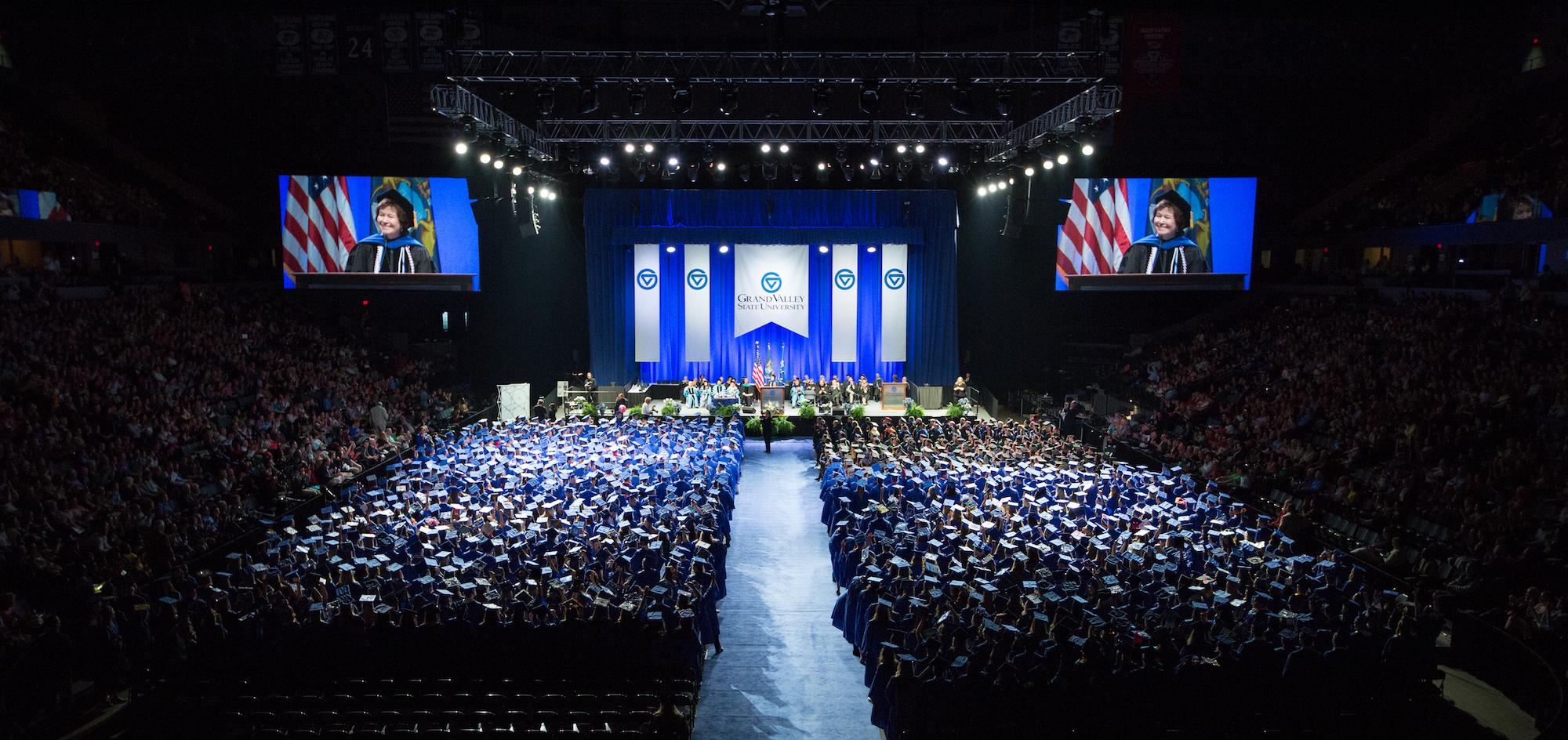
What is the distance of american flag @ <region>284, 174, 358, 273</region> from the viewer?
26547 mm

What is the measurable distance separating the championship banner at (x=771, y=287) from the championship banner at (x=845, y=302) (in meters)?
0.91

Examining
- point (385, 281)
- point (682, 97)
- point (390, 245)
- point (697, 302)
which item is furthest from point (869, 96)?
point (385, 281)

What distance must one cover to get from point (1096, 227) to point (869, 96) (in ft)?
44.2

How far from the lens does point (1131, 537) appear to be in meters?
13.8

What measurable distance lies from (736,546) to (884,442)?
18.2ft

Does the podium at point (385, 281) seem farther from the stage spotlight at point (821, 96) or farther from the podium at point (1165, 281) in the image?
the podium at point (1165, 281)

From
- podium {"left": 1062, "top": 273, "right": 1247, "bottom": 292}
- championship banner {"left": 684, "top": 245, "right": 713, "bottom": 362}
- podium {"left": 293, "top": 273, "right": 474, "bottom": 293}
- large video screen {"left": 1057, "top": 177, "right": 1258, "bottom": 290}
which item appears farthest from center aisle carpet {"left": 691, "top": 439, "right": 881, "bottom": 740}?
large video screen {"left": 1057, "top": 177, "right": 1258, "bottom": 290}

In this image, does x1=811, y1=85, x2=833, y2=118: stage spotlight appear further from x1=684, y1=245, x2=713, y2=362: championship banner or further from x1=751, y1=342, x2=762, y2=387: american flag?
x1=751, y1=342, x2=762, y2=387: american flag

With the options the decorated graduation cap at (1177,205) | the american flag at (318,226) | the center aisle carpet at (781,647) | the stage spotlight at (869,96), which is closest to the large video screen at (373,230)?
the american flag at (318,226)

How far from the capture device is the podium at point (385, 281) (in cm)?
2703

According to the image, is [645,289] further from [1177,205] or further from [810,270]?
[1177,205]

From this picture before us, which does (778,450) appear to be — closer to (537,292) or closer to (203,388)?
(537,292)

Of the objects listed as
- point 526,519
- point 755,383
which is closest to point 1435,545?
point 526,519

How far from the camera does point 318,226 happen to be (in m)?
26.8
